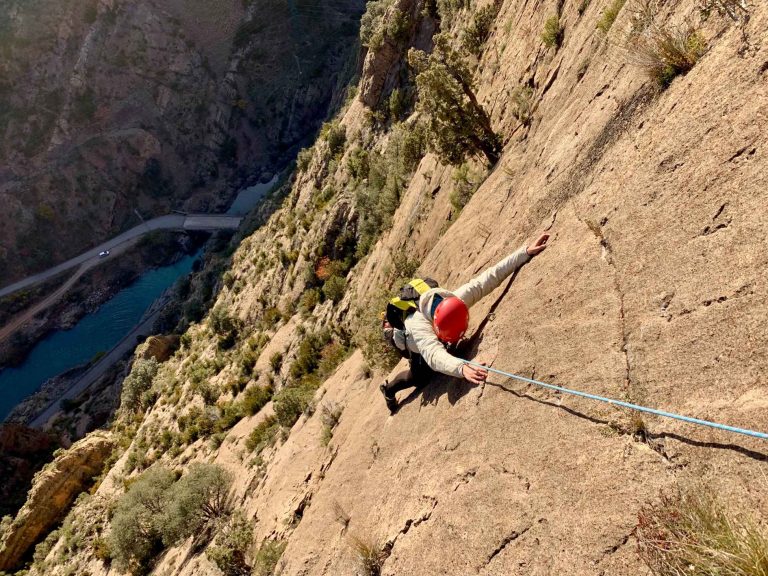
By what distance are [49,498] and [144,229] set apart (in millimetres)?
46264

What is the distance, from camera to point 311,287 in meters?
23.8

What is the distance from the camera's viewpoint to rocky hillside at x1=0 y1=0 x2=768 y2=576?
3475 mm

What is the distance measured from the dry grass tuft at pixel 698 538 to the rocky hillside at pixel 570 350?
0.01m

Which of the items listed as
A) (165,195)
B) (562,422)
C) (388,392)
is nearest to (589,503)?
(562,422)

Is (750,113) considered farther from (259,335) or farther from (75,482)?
(75,482)

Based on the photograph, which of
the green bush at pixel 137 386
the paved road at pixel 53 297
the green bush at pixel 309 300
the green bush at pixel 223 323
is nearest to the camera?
the green bush at pixel 309 300

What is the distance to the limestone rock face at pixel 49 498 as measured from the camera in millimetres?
26702

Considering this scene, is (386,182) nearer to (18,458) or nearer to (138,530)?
(138,530)

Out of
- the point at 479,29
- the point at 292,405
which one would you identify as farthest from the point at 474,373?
the point at 479,29

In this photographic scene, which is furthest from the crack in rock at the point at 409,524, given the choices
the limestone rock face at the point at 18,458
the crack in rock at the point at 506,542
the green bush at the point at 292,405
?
the limestone rock face at the point at 18,458

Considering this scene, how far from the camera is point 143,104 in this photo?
69.3 m

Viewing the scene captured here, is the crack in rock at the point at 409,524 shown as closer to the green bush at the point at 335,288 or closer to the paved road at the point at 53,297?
the green bush at the point at 335,288

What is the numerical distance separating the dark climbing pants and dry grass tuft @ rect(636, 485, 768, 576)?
13.4 feet

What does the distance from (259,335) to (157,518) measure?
10718 millimetres
